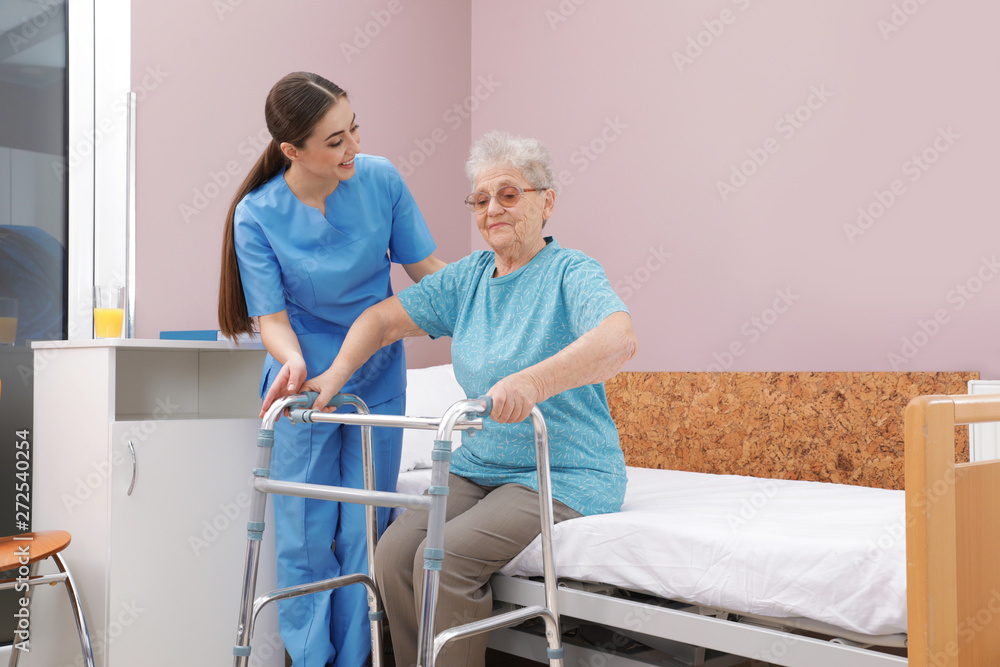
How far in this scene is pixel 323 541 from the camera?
1.88 metres

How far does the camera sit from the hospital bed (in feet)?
3.72

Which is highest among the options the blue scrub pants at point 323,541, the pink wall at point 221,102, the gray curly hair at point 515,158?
the pink wall at point 221,102

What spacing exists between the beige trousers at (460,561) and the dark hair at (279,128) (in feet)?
2.10

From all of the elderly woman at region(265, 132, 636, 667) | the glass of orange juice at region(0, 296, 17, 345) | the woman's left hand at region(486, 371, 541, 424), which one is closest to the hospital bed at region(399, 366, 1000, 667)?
the elderly woman at region(265, 132, 636, 667)

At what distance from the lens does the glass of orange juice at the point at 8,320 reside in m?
2.27

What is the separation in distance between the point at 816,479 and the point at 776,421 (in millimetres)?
200

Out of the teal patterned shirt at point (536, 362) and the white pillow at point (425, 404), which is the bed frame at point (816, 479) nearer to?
the teal patterned shirt at point (536, 362)

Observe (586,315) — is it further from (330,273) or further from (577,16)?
(577,16)

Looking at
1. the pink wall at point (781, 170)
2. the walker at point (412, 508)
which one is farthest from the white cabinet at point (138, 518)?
the pink wall at point (781, 170)

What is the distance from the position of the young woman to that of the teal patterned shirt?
0.80ft

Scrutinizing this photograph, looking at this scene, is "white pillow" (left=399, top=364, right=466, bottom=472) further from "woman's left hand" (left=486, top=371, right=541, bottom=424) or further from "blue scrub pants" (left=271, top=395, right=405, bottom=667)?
"woman's left hand" (left=486, top=371, right=541, bottom=424)

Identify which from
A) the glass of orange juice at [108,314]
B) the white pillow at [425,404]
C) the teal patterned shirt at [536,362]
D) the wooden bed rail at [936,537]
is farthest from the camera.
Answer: the white pillow at [425,404]

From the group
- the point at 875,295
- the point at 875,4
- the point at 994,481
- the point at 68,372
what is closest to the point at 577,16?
the point at 875,4

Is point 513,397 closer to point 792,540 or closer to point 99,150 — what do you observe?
point 792,540
